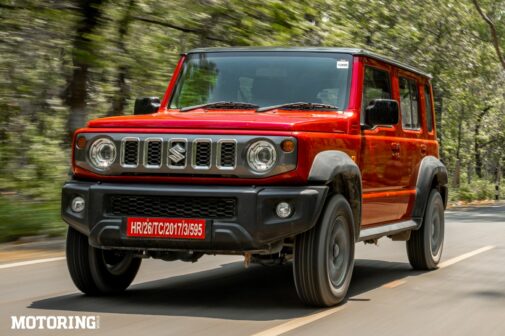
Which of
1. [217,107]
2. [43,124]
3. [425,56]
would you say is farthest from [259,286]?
[425,56]

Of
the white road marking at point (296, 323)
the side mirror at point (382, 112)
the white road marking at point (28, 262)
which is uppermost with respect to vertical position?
the side mirror at point (382, 112)

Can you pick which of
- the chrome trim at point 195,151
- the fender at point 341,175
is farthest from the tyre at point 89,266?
the fender at point 341,175

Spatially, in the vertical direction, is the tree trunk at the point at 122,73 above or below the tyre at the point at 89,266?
above

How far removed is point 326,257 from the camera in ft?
21.6

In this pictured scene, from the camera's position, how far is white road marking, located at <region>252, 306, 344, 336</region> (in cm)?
574

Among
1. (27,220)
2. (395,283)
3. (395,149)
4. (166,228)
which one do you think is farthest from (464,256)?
(166,228)

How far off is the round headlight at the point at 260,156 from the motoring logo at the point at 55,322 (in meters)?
1.43

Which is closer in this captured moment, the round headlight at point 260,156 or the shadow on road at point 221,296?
the round headlight at point 260,156

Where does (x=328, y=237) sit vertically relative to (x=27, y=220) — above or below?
above

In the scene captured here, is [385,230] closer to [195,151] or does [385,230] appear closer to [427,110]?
[427,110]

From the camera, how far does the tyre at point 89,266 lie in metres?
6.99

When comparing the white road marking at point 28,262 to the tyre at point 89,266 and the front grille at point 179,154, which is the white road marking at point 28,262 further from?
the front grille at point 179,154

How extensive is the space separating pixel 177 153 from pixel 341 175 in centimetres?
121

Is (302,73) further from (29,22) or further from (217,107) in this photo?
(29,22)
